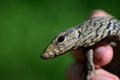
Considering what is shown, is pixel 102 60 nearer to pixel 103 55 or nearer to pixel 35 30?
pixel 103 55

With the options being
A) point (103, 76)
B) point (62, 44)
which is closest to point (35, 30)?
point (103, 76)

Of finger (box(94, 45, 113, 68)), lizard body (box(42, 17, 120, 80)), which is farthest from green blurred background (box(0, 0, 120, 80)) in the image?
lizard body (box(42, 17, 120, 80))

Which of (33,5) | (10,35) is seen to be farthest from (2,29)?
(33,5)

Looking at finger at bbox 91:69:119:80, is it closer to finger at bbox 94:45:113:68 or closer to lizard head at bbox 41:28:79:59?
finger at bbox 94:45:113:68

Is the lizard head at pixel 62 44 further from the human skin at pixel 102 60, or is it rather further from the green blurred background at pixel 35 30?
the green blurred background at pixel 35 30

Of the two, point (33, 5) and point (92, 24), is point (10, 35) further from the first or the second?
point (92, 24)
